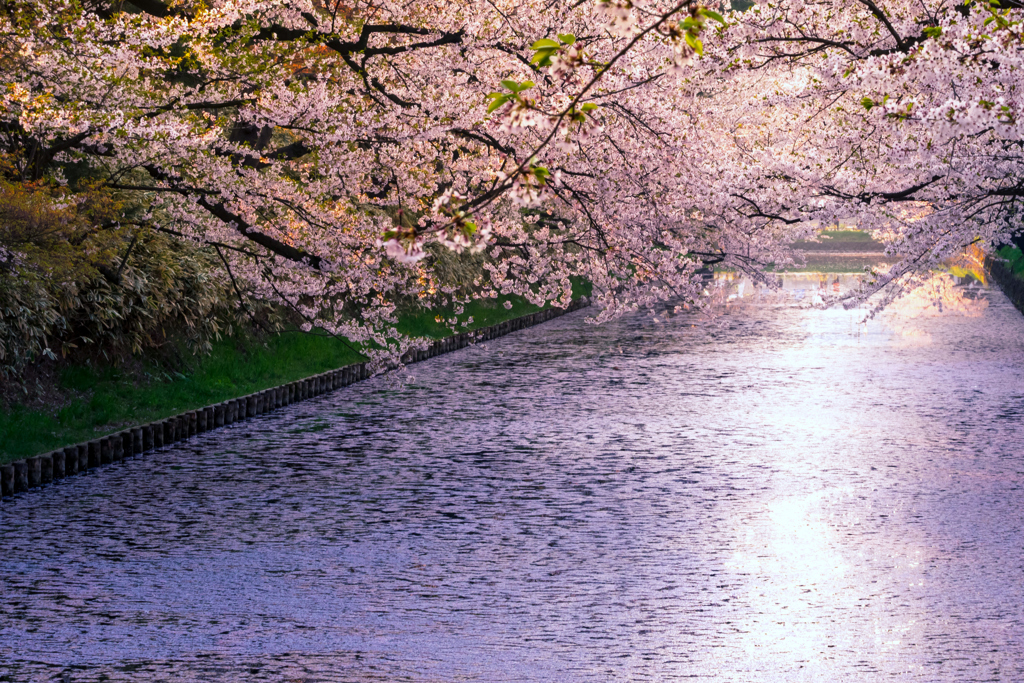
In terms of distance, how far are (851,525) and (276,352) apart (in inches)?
454

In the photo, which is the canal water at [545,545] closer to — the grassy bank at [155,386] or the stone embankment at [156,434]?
the stone embankment at [156,434]

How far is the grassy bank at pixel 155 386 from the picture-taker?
12875 mm

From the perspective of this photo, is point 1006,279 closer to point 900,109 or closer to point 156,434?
point 900,109

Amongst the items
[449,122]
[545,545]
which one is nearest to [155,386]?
[449,122]

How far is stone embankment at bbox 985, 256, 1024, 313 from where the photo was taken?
3456 cm

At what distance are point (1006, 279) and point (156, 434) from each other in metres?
34.6

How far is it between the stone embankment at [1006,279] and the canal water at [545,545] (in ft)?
60.0

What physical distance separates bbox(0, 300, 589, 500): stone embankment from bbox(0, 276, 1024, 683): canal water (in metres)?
0.26

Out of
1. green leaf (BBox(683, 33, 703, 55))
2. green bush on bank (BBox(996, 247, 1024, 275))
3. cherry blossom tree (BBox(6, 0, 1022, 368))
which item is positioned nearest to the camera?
green leaf (BBox(683, 33, 703, 55))

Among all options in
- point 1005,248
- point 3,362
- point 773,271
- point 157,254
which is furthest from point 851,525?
point 773,271

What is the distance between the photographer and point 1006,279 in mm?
41344

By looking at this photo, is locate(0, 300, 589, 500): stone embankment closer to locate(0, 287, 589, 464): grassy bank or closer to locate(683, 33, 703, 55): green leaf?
locate(0, 287, 589, 464): grassy bank

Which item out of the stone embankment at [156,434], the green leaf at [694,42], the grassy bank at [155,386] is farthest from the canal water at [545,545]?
the green leaf at [694,42]

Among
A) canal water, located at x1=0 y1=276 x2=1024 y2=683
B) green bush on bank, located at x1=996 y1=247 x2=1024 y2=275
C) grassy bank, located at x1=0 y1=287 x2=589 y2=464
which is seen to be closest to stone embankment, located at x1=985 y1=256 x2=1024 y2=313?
green bush on bank, located at x1=996 y1=247 x2=1024 y2=275
